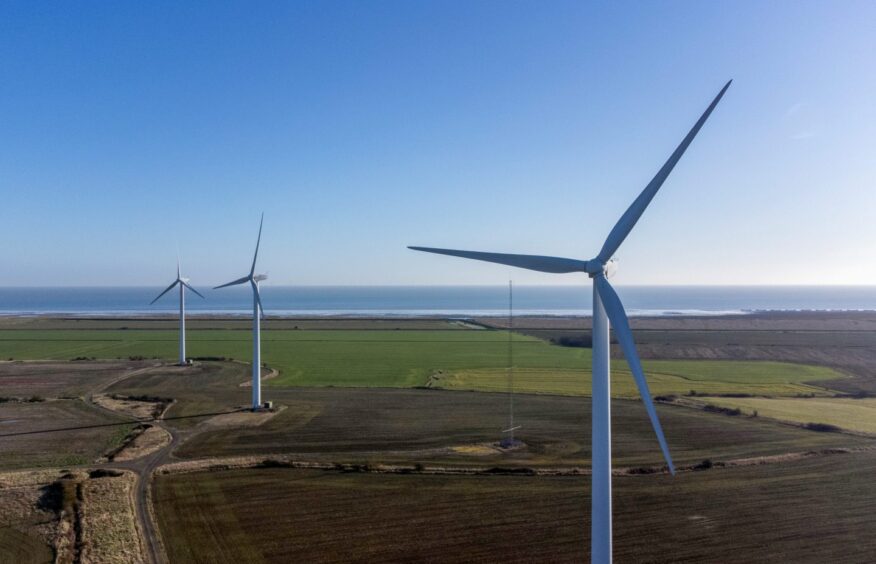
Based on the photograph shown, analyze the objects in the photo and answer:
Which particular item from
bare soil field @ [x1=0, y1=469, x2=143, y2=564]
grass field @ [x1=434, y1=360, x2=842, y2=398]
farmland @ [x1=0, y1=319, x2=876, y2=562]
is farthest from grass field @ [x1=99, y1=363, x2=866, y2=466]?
bare soil field @ [x1=0, y1=469, x2=143, y2=564]

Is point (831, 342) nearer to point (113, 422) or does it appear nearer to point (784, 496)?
point (784, 496)

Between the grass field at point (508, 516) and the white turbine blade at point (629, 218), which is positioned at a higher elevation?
the white turbine blade at point (629, 218)

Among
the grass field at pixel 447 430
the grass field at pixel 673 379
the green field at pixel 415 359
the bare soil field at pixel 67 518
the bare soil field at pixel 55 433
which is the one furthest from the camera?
the green field at pixel 415 359

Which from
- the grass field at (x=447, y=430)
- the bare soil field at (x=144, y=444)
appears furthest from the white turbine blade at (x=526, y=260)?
the bare soil field at (x=144, y=444)

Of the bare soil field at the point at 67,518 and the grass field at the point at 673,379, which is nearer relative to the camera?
the bare soil field at the point at 67,518

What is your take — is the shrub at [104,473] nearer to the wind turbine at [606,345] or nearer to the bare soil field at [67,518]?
the bare soil field at [67,518]

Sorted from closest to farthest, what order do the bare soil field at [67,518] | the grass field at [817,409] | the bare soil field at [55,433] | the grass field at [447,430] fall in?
the bare soil field at [67,518] < the bare soil field at [55,433] < the grass field at [447,430] < the grass field at [817,409]
